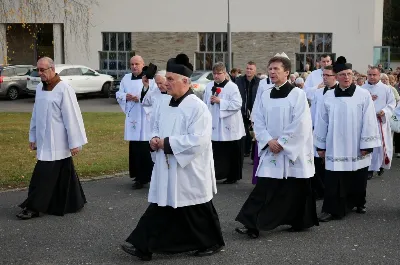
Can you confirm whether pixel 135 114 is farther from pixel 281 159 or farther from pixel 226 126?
pixel 281 159

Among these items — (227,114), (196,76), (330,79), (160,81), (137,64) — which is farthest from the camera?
(196,76)

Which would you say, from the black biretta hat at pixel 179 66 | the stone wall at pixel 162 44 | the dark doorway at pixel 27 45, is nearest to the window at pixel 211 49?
the stone wall at pixel 162 44

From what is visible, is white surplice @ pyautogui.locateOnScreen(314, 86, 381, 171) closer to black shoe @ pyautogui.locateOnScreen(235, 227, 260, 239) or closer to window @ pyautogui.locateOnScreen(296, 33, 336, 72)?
black shoe @ pyautogui.locateOnScreen(235, 227, 260, 239)

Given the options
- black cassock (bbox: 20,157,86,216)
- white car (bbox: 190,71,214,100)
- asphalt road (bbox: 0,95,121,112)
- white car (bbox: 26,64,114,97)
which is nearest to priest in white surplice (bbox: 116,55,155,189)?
black cassock (bbox: 20,157,86,216)

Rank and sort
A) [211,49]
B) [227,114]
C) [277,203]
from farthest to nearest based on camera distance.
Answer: [211,49]
[227,114]
[277,203]

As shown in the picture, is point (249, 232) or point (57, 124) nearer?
point (249, 232)

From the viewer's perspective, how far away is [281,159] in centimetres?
716

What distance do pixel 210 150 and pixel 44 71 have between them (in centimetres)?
291

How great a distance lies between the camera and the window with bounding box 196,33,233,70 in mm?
35078

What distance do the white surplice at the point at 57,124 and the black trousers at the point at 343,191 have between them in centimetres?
332

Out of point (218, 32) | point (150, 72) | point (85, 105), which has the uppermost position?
point (218, 32)

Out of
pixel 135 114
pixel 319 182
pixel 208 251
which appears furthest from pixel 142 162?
pixel 208 251

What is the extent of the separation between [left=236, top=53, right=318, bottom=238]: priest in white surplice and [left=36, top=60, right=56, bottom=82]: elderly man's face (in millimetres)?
2867

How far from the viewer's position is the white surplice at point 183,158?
20.3 feet
